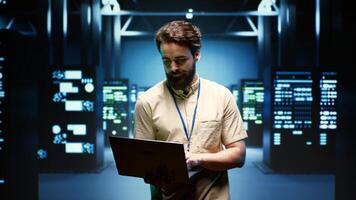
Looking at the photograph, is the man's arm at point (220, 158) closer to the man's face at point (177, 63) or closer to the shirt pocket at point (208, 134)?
the shirt pocket at point (208, 134)

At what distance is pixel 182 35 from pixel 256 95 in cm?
1165

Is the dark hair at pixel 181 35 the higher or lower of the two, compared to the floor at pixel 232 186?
higher

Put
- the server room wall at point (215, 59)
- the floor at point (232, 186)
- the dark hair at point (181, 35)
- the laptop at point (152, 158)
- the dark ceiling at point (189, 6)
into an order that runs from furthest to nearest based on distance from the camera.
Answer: the server room wall at point (215, 59) < the dark ceiling at point (189, 6) < the floor at point (232, 186) < the dark hair at point (181, 35) < the laptop at point (152, 158)

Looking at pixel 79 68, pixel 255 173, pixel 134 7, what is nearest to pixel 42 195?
pixel 79 68

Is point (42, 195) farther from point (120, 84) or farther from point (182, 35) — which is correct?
point (120, 84)

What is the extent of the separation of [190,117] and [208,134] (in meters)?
0.12

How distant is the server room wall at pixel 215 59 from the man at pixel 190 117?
1790 cm

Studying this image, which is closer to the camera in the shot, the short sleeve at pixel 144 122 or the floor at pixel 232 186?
the short sleeve at pixel 144 122

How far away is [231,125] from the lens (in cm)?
214

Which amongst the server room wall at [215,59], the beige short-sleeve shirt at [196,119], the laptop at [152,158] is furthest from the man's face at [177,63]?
the server room wall at [215,59]

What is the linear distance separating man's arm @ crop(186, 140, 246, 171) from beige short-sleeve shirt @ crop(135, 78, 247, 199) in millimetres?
50

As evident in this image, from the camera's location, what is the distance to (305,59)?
18672 millimetres

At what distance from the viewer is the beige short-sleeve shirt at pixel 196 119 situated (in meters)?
2.05

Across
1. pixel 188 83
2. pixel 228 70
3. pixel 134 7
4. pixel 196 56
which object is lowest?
pixel 188 83
